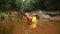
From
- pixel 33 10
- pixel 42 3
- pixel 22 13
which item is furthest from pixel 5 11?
pixel 42 3

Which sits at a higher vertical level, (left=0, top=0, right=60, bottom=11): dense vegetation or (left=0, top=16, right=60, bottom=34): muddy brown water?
(left=0, top=0, right=60, bottom=11): dense vegetation

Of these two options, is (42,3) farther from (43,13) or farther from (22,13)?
(22,13)

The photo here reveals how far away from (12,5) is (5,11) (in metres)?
0.12

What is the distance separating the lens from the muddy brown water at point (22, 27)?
78.4 inches

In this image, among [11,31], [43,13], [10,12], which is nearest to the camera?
[11,31]

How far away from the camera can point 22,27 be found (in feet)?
7.00

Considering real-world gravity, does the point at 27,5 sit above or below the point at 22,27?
above

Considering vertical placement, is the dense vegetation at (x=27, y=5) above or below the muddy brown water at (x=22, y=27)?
above

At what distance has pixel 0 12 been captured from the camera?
85.4 inches

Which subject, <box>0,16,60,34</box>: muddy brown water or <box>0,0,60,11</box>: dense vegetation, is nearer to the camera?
<box>0,16,60,34</box>: muddy brown water

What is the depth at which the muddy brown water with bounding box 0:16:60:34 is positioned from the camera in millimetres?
1993

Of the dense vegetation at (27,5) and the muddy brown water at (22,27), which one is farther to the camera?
the dense vegetation at (27,5)

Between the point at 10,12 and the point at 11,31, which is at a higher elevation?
the point at 10,12

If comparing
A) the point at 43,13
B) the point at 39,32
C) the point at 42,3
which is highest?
the point at 42,3
